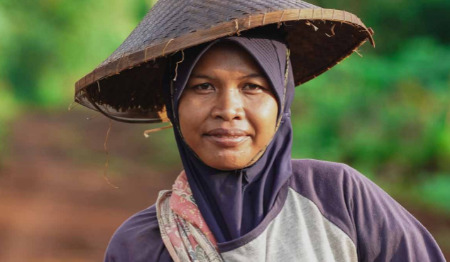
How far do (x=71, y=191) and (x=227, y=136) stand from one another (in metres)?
8.99

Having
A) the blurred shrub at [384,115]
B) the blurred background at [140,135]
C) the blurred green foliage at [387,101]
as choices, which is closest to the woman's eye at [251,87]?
the blurred background at [140,135]

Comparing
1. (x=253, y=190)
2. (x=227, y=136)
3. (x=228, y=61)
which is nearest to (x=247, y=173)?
(x=253, y=190)

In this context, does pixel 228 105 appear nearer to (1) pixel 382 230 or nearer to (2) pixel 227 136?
(2) pixel 227 136

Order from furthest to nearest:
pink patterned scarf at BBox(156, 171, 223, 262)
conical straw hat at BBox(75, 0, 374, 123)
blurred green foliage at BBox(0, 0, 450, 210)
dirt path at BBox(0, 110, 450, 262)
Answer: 1. dirt path at BBox(0, 110, 450, 262)
2. blurred green foliage at BBox(0, 0, 450, 210)
3. pink patterned scarf at BBox(156, 171, 223, 262)
4. conical straw hat at BBox(75, 0, 374, 123)

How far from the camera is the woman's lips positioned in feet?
7.95

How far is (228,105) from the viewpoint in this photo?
2404mm

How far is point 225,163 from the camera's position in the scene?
247 centimetres

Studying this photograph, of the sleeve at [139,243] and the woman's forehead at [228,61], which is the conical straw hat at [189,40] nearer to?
the woman's forehead at [228,61]

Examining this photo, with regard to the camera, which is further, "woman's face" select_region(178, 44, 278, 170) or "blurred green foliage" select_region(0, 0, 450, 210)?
"blurred green foliage" select_region(0, 0, 450, 210)

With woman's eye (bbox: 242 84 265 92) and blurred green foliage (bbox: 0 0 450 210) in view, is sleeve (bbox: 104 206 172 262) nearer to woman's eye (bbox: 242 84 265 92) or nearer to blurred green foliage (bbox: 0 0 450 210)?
woman's eye (bbox: 242 84 265 92)

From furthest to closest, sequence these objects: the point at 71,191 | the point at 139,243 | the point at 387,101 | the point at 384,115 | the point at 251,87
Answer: the point at 71,191, the point at 387,101, the point at 384,115, the point at 139,243, the point at 251,87

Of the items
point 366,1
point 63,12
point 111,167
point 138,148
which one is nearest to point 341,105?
point 366,1

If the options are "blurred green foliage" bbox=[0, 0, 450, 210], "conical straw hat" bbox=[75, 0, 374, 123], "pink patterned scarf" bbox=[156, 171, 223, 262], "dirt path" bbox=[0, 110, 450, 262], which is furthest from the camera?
"dirt path" bbox=[0, 110, 450, 262]

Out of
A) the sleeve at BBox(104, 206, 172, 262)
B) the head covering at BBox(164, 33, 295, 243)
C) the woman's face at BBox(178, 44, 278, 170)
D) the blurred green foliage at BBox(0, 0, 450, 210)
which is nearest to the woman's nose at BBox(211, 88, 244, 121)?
the woman's face at BBox(178, 44, 278, 170)
